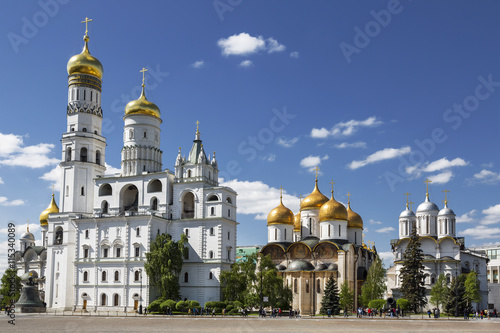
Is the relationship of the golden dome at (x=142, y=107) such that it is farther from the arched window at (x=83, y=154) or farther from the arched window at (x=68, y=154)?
the arched window at (x=68, y=154)

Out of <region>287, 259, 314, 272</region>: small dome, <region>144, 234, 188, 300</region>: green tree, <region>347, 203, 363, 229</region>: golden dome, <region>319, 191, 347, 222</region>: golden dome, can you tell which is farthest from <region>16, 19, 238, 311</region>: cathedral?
<region>347, 203, 363, 229</region>: golden dome

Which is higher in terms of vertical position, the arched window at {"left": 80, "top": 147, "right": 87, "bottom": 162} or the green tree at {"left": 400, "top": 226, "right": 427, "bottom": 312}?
the arched window at {"left": 80, "top": 147, "right": 87, "bottom": 162}

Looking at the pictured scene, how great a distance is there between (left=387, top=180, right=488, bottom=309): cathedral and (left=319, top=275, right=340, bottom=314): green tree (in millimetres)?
10416

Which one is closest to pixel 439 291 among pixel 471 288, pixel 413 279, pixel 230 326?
pixel 413 279

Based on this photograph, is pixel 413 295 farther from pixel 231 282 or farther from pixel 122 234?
pixel 122 234

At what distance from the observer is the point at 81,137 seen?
64.6 meters

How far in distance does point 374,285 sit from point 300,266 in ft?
26.9

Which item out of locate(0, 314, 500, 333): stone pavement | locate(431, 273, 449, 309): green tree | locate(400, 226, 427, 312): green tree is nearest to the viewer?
locate(0, 314, 500, 333): stone pavement

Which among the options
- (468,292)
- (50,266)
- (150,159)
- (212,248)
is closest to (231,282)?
(212,248)

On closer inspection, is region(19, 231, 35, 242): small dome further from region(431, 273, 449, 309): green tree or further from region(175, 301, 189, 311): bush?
region(431, 273, 449, 309): green tree

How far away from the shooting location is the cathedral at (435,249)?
65.4 m

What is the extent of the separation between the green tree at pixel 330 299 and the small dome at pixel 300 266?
5.35 m

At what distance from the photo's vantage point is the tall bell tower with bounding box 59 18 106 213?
64.2 meters

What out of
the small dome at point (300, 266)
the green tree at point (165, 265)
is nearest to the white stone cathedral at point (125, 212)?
the green tree at point (165, 265)
